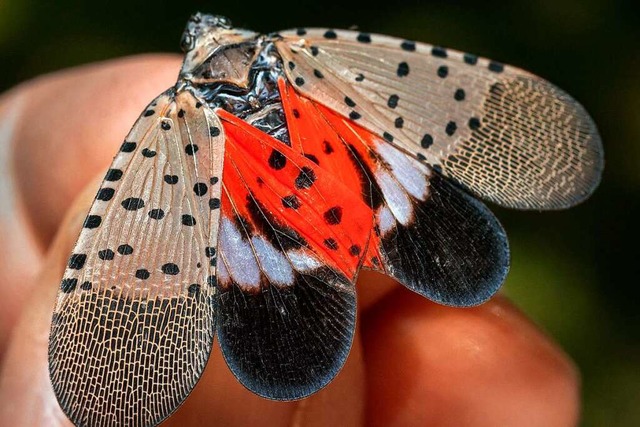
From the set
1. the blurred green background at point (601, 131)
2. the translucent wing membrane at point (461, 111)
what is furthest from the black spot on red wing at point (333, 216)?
the blurred green background at point (601, 131)

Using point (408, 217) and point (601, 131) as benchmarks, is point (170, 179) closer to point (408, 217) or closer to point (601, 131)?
point (408, 217)

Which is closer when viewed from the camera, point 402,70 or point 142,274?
point 142,274

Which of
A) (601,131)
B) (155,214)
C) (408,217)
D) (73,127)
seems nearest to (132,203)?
(155,214)

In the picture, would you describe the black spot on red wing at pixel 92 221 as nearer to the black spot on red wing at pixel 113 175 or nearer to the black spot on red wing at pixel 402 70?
the black spot on red wing at pixel 113 175

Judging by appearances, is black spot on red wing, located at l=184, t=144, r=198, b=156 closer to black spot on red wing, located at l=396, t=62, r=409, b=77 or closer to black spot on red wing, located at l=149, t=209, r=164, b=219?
black spot on red wing, located at l=149, t=209, r=164, b=219

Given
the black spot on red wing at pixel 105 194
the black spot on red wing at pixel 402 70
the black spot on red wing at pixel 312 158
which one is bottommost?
the black spot on red wing at pixel 105 194

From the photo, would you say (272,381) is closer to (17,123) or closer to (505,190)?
(505,190)

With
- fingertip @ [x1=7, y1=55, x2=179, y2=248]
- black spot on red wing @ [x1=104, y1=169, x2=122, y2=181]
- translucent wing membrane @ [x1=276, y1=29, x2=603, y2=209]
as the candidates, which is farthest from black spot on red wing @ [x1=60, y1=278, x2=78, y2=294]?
fingertip @ [x1=7, y1=55, x2=179, y2=248]
